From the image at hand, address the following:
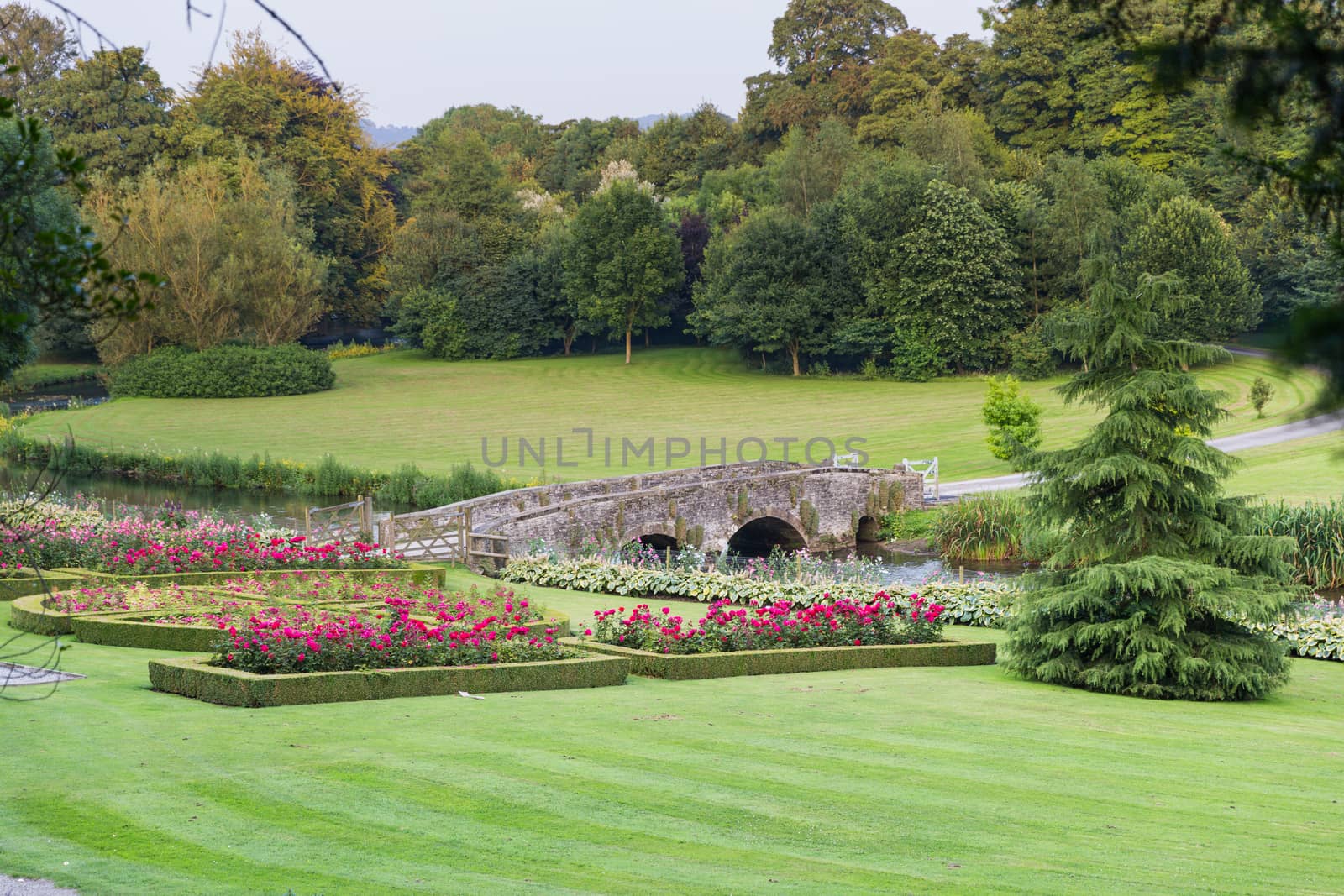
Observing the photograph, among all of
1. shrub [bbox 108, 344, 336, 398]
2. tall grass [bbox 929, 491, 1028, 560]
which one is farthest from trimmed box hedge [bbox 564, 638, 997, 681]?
shrub [bbox 108, 344, 336, 398]

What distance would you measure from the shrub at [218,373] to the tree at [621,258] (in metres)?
18.0

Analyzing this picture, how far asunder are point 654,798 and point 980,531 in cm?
2675

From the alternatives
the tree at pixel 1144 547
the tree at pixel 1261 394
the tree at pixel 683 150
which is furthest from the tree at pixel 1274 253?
the tree at pixel 1144 547

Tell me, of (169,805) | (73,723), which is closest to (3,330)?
(169,805)

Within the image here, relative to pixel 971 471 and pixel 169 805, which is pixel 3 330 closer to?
pixel 169 805

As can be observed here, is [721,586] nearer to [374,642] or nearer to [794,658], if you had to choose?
[794,658]

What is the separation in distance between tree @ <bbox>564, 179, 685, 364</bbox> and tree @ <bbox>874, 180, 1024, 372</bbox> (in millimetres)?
15474

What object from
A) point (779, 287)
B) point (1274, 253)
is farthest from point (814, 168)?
point (1274, 253)

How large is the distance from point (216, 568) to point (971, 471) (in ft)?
96.2

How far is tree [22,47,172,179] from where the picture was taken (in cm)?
6228

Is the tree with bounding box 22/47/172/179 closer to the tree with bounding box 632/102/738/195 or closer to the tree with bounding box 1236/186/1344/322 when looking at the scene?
the tree with bounding box 632/102/738/195

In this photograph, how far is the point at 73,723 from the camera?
10.2 m

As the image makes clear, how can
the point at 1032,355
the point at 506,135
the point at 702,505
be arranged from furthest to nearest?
the point at 506,135 < the point at 1032,355 < the point at 702,505

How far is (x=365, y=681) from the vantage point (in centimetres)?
1207
